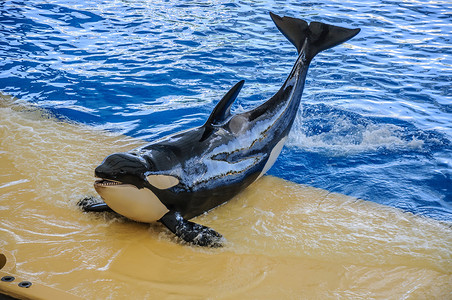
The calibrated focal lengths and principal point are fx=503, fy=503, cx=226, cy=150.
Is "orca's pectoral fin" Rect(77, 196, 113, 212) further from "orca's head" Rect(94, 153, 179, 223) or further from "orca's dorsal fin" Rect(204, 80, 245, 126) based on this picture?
"orca's dorsal fin" Rect(204, 80, 245, 126)

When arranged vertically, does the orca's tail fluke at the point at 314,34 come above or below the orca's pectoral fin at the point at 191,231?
above

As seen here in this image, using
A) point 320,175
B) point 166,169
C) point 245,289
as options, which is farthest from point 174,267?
point 320,175

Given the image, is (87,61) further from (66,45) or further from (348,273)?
(348,273)

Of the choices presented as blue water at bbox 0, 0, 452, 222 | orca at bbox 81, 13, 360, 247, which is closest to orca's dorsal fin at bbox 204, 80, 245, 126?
orca at bbox 81, 13, 360, 247

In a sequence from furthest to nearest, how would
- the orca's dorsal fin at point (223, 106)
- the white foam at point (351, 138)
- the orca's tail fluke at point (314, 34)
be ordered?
the white foam at point (351, 138) < the orca's tail fluke at point (314, 34) < the orca's dorsal fin at point (223, 106)

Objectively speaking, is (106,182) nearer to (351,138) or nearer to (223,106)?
(223,106)

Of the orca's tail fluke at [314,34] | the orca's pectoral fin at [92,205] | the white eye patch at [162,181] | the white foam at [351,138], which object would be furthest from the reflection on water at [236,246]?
the orca's tail fluke at [314,34]

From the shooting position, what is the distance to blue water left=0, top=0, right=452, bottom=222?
22.5ft

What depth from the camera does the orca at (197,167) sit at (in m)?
4.37

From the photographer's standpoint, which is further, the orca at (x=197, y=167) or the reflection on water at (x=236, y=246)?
the orca at (x=197, y=167)

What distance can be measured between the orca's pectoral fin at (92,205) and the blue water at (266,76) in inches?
97.8

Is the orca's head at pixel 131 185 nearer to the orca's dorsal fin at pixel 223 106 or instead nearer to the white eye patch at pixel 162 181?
the white eye patch at pixel 162 181

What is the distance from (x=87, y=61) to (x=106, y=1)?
5.24m

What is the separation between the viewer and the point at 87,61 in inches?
420
